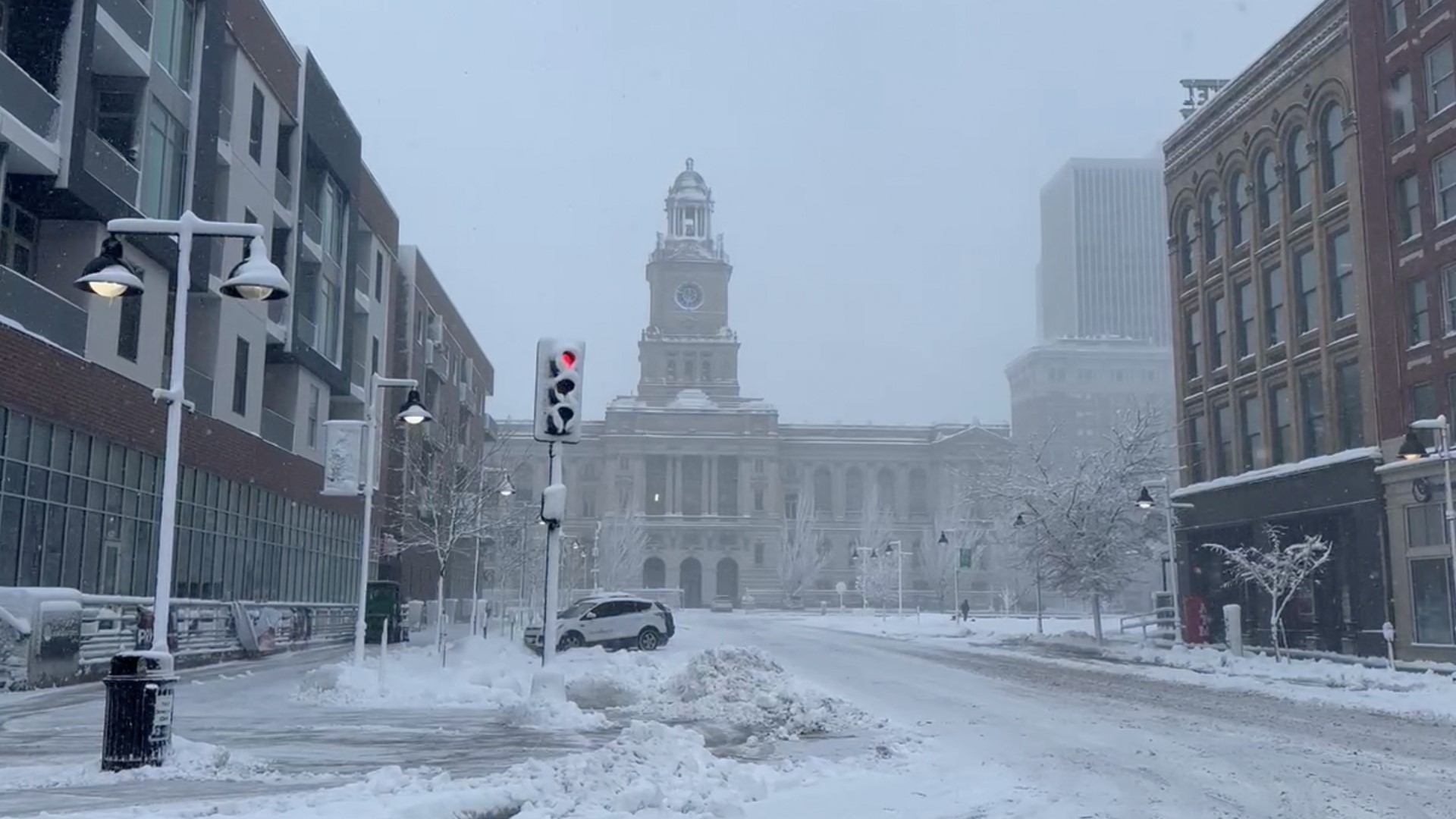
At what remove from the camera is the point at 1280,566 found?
1335 inches

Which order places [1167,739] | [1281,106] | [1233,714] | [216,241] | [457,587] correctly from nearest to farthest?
1. [1167,739]
2. [1233,714]
3. [216,241]
4. [1281,106]
5. [457,587]

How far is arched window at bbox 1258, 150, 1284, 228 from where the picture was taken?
39.8 meters

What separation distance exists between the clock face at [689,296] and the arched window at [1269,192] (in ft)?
301

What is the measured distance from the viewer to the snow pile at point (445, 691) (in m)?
17.8

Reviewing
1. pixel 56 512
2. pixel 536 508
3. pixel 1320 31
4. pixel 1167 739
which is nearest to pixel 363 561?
pixel 56 512

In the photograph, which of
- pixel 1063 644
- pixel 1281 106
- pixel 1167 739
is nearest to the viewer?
pixel 1167 739

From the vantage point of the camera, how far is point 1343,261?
36094 millimetres

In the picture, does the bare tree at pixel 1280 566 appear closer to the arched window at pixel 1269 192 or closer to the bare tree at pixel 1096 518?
the bare tree at pixel 1096 518

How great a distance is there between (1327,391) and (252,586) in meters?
30.7

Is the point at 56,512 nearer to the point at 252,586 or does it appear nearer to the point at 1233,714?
the point at 252,586

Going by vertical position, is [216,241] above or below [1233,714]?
above

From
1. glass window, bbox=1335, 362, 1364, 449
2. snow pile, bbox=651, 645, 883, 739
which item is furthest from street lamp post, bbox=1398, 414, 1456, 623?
snow pile, bbox=651, 645, 883, 739

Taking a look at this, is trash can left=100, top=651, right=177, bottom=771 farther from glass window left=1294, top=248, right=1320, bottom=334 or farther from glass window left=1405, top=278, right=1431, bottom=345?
glass window left=1294, top=248, right=1320, bottom=334

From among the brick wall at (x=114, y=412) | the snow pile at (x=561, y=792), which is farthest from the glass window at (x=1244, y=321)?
the snow pile at (x=561, y=792)
